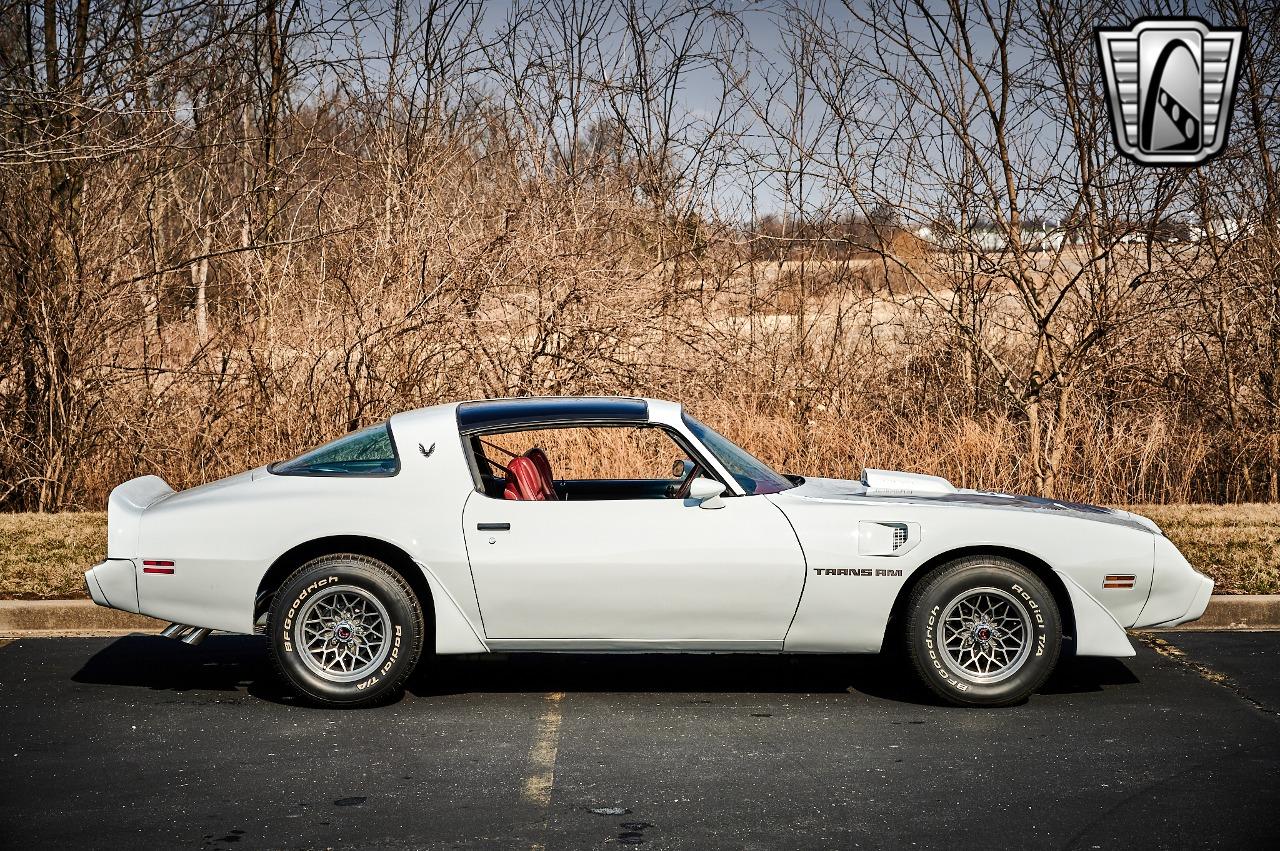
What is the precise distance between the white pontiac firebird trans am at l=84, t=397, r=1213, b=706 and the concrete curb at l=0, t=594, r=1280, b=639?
1.85 m

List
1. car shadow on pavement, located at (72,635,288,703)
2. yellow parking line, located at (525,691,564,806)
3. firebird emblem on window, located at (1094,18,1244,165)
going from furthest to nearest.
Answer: firebird emblem on window, located at (1094,18,1244,165) < car shadow on pavement, located at (72,635,288,703) < yellow parking line, located at (525,691,564,806)

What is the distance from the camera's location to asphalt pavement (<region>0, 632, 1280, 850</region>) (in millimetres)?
4539

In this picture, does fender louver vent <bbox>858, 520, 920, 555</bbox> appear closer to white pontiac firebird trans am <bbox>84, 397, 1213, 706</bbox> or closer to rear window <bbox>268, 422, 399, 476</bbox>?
white pontiac firebird trans am <bbox>84, 397, 1213, 706</bbox>

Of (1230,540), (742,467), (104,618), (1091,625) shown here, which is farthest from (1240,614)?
(104,618)

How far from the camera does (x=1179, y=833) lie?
4.48 meters

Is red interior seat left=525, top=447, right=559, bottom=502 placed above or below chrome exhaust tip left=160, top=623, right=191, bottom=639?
above

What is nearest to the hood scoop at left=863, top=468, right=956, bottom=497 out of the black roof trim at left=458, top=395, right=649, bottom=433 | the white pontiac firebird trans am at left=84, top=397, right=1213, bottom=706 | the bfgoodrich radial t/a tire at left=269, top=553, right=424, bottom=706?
the white pontiac firebird trans am at left=84, top=397, right=1213, bottom=706

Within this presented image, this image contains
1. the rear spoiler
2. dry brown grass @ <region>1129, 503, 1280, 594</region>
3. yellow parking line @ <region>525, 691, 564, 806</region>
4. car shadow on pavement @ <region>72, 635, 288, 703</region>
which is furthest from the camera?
dry brown grass @ <region>1129, 503, 1280, 594</region>

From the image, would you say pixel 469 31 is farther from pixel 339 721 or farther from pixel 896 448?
pixel 339 721

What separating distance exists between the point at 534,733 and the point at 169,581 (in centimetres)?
187

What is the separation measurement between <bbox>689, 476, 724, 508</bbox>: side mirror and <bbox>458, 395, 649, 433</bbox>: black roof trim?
482 mm

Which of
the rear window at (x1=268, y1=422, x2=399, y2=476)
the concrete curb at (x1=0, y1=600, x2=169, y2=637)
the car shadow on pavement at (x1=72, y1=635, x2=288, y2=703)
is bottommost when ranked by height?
the car shadow on pavement at (x1=72, y1=635, x2=288, y2=703)

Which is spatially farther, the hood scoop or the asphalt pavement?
the hood scoop

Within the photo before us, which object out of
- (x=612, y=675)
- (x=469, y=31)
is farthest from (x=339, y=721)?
(x=469, y=31)
